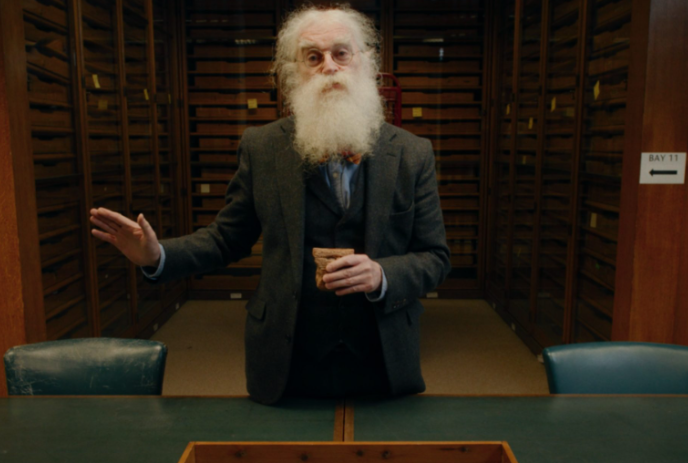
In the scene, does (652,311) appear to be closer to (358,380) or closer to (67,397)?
(358,380)

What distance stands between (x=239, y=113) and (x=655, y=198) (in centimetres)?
398

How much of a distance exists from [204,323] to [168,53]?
2429 mm

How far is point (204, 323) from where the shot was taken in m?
4.94

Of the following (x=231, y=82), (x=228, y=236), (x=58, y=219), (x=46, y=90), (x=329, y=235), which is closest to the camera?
(x=329, y=235)

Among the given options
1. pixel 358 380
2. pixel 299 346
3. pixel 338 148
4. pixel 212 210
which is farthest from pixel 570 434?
pixel 212 210

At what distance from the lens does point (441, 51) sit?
5480 millimetres

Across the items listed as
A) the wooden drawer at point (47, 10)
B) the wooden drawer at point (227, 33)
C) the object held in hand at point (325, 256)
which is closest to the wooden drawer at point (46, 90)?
the wooden drawer at point (47, 10)

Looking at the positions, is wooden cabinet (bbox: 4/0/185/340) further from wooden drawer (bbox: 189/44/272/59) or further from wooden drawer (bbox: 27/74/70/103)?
wooden drawer (bbox: 189/44/272/59)

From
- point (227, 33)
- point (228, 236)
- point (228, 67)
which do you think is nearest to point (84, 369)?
point (228, 236)

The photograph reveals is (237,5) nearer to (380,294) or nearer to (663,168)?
(663,168)

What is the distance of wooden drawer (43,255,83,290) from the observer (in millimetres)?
2879

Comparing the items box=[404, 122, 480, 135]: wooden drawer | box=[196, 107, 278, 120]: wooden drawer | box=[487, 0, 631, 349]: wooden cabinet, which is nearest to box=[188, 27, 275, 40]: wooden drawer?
box=[196, 107, 278, 120]: wooden drawer

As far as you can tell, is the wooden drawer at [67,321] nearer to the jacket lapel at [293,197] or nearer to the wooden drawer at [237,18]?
the jacket lapel at [293,197]

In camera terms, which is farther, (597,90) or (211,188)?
(211,188)
